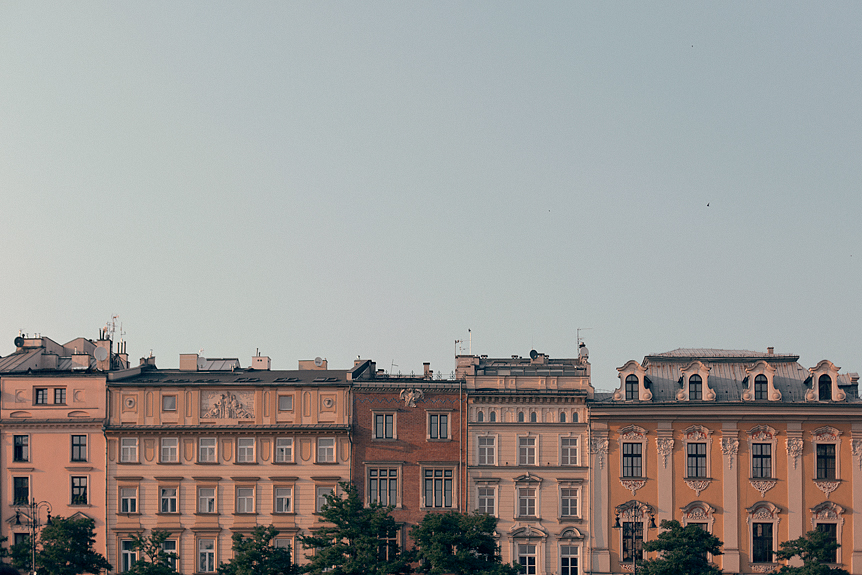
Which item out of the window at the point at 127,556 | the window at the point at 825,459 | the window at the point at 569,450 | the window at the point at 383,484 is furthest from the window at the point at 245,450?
the window at the point at 825,459

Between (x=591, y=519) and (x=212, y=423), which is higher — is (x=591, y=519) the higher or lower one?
the lower one

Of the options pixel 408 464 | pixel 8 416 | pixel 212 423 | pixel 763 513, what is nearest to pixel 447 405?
pixel 408 464

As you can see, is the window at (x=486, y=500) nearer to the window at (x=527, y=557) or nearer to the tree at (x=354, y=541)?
the window at (x=527, y=557)

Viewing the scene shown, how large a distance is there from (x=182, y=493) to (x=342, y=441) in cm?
1110

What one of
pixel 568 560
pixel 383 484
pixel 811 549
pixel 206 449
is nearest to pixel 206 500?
pixel 206 449

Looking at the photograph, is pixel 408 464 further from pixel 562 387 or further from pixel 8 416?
pixel 8 416

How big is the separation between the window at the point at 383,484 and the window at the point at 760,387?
24343 millimetres

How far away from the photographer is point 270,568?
211 feet

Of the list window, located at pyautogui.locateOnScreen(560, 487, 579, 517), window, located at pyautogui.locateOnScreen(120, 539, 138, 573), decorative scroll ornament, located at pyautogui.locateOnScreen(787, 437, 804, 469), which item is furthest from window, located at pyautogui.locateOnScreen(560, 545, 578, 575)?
window, located at pyautogui.locateOnScreen(120, 539, 138, 573)

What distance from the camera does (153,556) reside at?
64.6 m

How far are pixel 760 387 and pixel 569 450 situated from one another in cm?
1323

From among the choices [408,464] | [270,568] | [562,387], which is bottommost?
[270,568]

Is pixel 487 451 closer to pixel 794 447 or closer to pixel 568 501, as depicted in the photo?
pixel 568 501

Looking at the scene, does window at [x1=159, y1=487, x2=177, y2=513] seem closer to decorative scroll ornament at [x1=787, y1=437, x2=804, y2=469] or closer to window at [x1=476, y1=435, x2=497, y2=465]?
window at [x1=476, y1=435, x2=497, y2=465]
